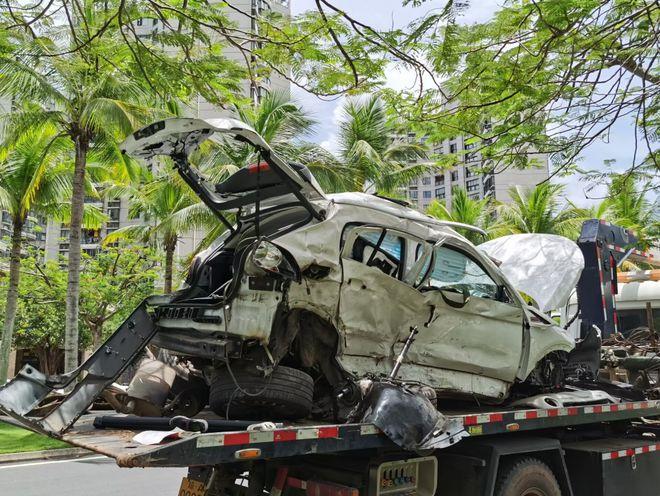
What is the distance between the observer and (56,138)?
50.4 ft

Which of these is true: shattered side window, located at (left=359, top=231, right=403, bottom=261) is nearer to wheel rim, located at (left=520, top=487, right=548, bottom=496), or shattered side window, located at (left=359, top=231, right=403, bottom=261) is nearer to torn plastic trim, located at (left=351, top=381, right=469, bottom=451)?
torn plastic trim, located at (left=351, top=381, right=469, bottom=451)

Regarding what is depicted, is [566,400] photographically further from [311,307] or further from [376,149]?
[376,149]

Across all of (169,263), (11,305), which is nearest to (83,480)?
(11,305)

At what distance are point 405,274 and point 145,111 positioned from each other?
10387 mm

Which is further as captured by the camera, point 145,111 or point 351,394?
point 145,111

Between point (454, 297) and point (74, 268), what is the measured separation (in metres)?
11.4

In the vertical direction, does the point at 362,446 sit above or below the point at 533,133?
below

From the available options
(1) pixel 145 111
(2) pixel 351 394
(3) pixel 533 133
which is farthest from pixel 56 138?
(2) pixel 351 394

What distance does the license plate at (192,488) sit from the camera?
458cm

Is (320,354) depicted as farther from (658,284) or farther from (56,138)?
(56,138)

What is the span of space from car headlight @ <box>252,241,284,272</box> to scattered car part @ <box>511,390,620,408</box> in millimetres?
2826

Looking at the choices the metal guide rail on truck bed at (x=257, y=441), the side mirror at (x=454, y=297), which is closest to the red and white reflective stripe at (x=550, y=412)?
the metal guide rail on truck bed at (x=257, y=441)

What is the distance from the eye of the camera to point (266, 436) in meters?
3.52

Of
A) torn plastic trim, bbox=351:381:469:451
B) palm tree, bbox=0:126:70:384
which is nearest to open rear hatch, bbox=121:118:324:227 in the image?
torn plastic trim, bbox=351:381:469:451
